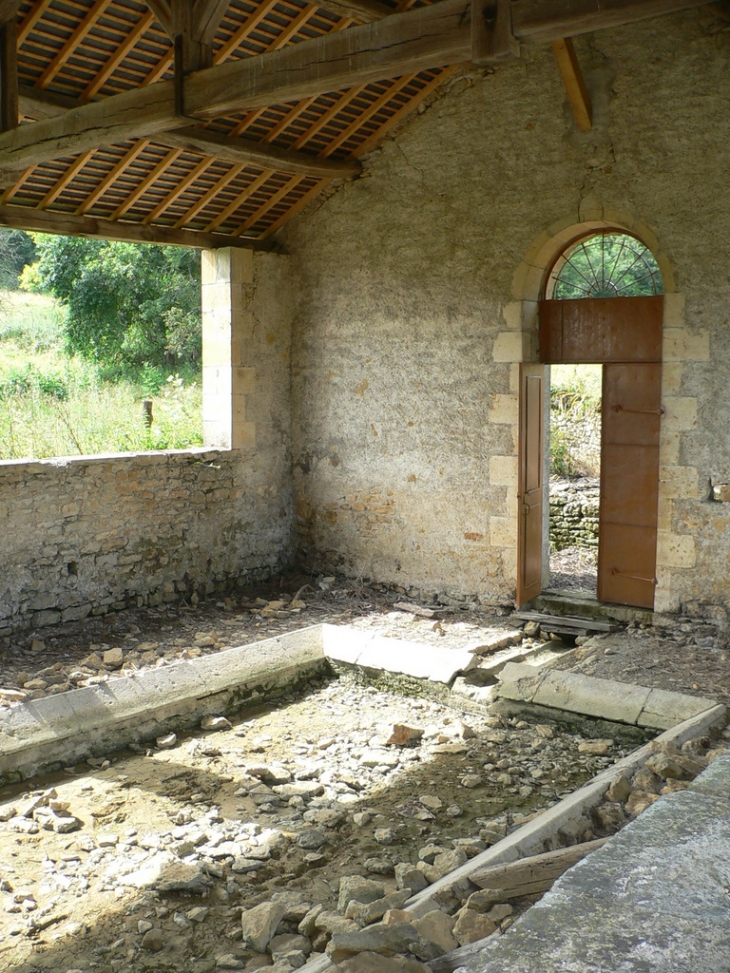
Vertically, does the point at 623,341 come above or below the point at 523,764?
above

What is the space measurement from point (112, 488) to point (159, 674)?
2338mm

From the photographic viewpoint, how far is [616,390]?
25.3 feet

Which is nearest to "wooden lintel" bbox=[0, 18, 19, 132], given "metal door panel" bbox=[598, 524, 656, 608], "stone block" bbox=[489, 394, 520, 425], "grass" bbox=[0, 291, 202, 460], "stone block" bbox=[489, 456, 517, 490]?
"grass" bbox=[0, 291, 202, 460]

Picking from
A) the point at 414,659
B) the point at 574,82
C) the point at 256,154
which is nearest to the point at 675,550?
the point at 414,659

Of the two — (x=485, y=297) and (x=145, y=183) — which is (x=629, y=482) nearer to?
(x=485, y=297)

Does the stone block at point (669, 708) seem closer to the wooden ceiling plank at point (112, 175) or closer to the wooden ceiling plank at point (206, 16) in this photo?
the wooden ceiling plank at point (206, 16)

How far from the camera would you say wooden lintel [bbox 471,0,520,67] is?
13.8ft

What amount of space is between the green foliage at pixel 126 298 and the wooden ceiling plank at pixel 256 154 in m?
9.41

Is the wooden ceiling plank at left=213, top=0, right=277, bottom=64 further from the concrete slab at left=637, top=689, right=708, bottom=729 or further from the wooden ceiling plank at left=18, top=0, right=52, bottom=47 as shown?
the concrete slab at left=637, top=689, right=708, bottom=729

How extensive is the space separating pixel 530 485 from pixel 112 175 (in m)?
4.43

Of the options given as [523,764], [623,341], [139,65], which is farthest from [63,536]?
[623,341]

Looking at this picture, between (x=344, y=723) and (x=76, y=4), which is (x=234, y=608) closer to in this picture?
(x=344, y=723)

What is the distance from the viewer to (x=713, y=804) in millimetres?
3289

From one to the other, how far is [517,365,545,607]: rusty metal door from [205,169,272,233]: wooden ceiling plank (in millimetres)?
2958
